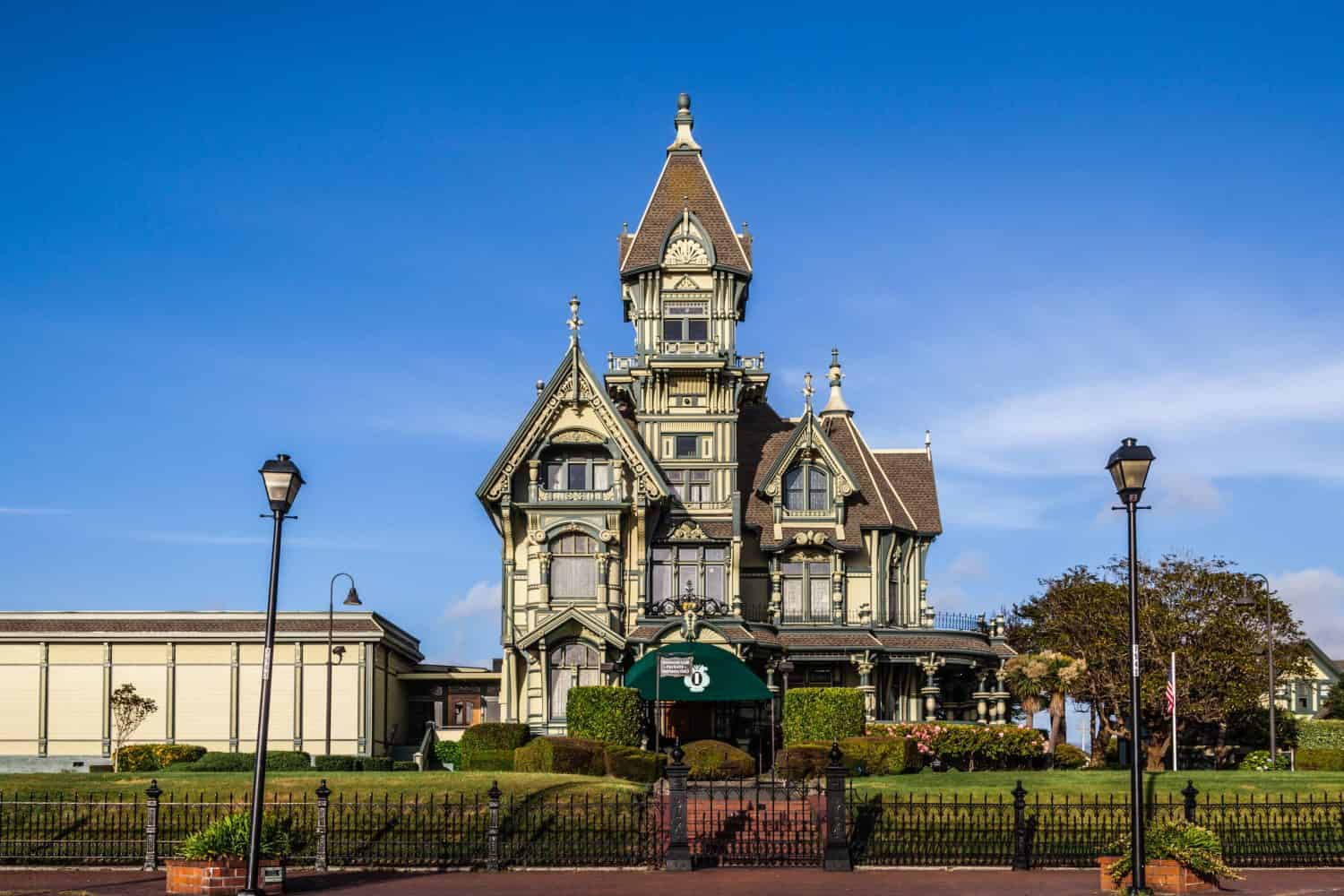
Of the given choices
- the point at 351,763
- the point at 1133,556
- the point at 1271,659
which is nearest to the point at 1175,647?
the point at 1271,659

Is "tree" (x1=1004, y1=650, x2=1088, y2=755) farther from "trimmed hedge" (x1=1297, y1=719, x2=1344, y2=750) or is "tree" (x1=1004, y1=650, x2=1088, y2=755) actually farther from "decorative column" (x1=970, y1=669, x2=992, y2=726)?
"trimmed hedge" (x1=1297, y1=719, x2=1344, y2=750)

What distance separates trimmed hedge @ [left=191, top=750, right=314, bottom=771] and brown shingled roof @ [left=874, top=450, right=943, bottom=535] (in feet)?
76.8

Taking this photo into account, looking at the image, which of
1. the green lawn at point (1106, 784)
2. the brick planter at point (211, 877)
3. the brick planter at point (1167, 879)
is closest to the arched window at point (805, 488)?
the green lawn at point (1106, 784)

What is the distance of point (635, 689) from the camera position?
51312 mm

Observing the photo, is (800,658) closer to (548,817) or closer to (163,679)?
(163,679)

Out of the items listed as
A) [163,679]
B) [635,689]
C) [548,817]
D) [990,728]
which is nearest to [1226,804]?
[548,817]

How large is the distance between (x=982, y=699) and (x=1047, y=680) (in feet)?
9.52

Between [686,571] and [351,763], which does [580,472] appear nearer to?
[686,571]

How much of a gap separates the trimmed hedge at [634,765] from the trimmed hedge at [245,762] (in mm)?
9011

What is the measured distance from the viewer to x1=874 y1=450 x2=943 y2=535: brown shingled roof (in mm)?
60625

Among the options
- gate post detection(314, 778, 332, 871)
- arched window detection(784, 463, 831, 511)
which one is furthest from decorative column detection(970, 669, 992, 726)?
gate post detection(314, 778, 332, 871)

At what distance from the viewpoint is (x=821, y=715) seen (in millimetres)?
51500

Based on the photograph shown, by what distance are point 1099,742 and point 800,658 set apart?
1567 centimetres

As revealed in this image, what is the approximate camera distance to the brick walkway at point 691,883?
26.0 metres
